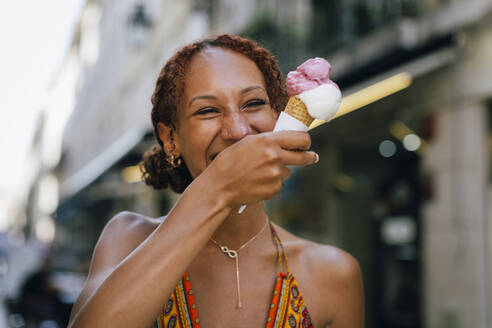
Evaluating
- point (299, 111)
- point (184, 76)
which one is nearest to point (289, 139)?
point (299, 111)

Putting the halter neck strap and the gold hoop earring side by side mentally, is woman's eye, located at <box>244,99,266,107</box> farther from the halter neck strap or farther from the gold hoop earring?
the halter neck strap

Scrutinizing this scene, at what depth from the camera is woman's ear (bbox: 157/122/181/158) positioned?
1.75 meters

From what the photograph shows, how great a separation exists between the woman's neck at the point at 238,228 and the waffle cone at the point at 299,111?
467mm

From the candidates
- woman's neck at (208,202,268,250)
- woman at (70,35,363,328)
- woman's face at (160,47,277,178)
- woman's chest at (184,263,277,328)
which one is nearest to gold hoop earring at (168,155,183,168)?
woman at (70,35,363,328)

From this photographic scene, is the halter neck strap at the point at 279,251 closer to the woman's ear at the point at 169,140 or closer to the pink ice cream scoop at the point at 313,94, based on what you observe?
the woman's ear at the point at 169,140

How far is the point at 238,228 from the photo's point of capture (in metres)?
1.82

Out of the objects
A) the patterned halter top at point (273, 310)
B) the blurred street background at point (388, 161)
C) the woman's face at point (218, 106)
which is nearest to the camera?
the woman's face at point (218, 106)

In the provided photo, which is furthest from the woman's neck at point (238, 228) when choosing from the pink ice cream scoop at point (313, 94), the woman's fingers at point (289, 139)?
the woman's fingers at point (289, 139)

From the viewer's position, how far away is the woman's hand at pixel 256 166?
3.94ft

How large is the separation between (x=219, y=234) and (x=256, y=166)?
2.25 feet

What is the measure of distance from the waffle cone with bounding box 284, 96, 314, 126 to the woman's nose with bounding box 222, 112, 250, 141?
0.44 ft

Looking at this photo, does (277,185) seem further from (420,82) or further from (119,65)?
(119,65)

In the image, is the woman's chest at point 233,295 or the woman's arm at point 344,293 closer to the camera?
the woman's chest at point 233,295

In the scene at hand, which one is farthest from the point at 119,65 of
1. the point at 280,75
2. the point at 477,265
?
the point at 280,75
